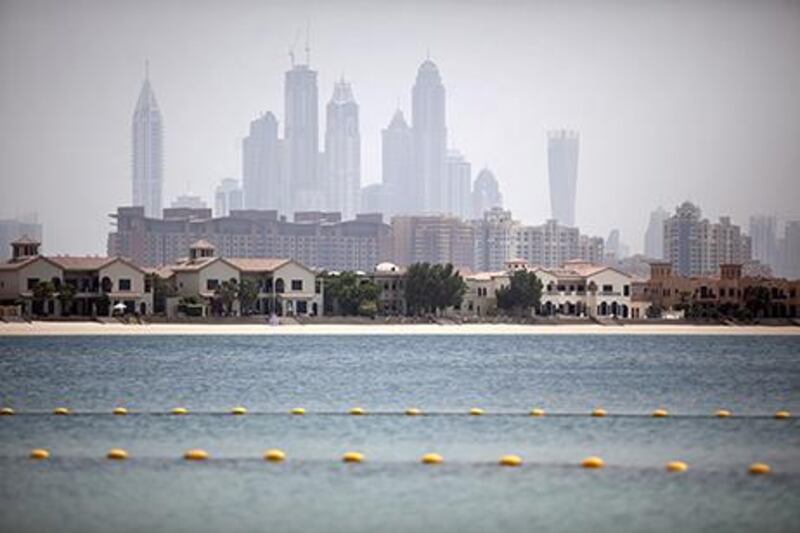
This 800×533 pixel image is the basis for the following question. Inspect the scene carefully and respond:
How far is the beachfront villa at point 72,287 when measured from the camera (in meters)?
136

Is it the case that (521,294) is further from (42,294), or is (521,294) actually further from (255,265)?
(42,294)

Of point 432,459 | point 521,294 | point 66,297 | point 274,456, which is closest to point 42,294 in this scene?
point 66,297

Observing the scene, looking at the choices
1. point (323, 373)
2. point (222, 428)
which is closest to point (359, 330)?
point (323, 373)

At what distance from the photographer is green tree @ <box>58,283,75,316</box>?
135m

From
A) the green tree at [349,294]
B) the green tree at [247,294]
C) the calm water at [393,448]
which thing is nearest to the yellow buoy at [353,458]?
the calm water at [393,448]

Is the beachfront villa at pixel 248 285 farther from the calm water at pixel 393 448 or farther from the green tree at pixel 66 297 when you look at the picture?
the calm water at pixel 393 448

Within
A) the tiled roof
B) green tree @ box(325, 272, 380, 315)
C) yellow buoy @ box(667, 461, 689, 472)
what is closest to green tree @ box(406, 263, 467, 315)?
green tree @ box(325, 272, 380, 315)

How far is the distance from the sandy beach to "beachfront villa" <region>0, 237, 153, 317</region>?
4536mm

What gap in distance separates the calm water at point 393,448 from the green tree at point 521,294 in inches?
2841

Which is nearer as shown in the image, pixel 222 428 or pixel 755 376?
pixel 222 428

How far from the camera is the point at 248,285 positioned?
470 feet

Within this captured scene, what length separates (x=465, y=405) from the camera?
195 feet

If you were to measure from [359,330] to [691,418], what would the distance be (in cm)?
8537

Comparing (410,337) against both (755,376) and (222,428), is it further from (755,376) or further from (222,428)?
(222,428)
